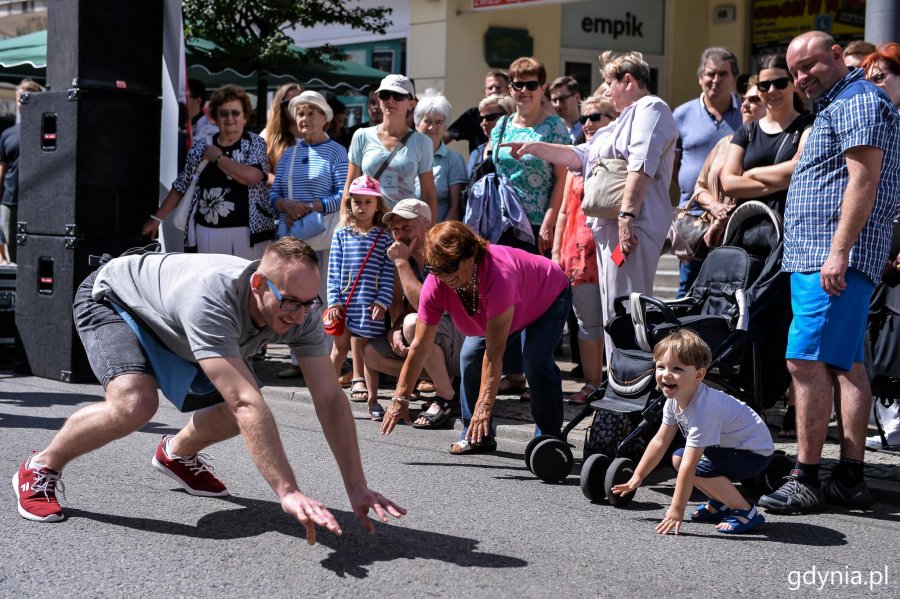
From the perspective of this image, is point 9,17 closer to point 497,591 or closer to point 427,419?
point 427,419

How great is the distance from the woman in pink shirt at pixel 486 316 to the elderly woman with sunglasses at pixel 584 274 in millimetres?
1529

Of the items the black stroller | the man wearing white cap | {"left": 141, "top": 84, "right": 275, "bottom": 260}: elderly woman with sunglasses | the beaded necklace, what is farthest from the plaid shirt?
{"left": 141, "top": 84, "right": 275, "bottom": 260}: elderly woman with sunglasses

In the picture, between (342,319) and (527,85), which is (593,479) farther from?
(527,85)

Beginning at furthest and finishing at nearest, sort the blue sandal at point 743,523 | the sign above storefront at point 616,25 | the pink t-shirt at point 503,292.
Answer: the sign above storefront at point 616,25, the pink t-shirt at point 503,292, the blue sandal at point 743,523

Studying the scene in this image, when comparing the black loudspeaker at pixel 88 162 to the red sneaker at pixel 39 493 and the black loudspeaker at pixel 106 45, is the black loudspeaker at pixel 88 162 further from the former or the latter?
the red sneaker at pixel 39 493

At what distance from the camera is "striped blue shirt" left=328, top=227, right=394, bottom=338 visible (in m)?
8.44

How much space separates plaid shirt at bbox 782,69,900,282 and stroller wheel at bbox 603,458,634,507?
4.38ft

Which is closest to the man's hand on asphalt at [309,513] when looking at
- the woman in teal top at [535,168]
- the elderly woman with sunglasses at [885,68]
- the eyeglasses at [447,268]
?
the eyeglasses at [447,268]

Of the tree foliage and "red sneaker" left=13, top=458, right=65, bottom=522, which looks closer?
"red sneaker" left=13, top=458, right=65, bottom=522

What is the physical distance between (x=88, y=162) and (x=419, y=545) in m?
5.46

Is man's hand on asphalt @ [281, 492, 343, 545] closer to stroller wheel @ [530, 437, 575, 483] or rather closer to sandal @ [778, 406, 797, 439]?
stroller wheel @ [530, 437, 575, 483]

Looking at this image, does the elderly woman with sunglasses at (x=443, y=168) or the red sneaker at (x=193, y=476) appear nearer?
the red sneaker at (x=193, y=476)

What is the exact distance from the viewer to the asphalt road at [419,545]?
4.53 meters

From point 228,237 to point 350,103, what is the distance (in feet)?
35.8
